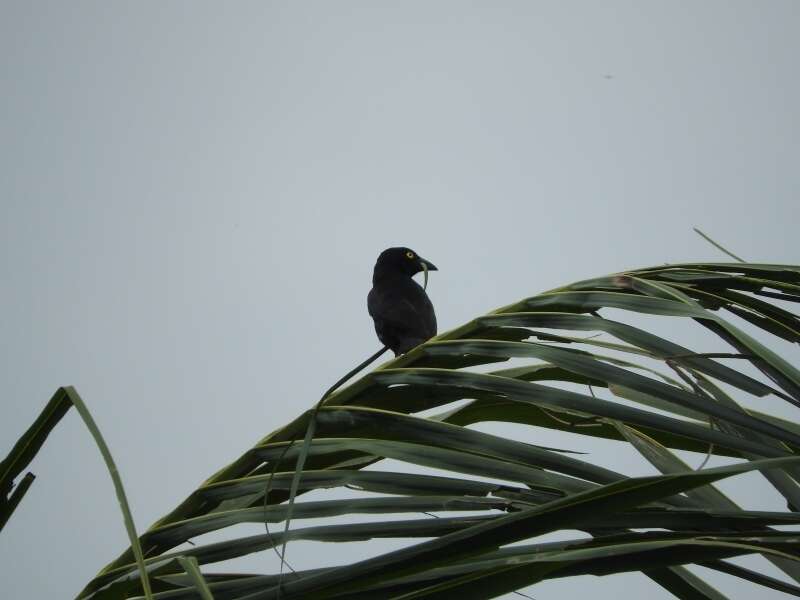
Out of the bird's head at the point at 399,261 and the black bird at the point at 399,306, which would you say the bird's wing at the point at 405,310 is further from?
the bird's head at the point at 399,261

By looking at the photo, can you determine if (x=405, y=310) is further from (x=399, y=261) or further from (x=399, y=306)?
(x=399, y=261)

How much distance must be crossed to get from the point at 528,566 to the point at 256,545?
15.9 inches

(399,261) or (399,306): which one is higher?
(399,261)

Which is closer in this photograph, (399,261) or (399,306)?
(399,306)

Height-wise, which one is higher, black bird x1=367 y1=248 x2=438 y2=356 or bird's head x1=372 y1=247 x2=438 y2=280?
bird's head x1=372 y1=247 x2=438 y2=280

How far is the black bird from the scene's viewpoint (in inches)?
208

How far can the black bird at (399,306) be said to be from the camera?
5289mm

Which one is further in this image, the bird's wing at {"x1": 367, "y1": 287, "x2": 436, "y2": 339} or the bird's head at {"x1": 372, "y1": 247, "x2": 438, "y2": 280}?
the bird's head at {"x1": 372, "y1": 247, "x2": 438, "y2": 280}

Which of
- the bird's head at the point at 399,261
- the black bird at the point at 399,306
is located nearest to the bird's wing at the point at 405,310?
the black bird at the point at 399,306

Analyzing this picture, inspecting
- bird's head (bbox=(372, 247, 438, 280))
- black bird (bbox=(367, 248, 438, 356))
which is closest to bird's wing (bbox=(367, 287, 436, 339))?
black bird (bbox=(367, 248, 438, 356))

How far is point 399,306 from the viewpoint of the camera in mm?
5445

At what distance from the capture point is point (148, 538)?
1258 mm

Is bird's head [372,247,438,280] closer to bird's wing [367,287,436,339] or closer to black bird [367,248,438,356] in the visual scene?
black bird [367,248,438,356]

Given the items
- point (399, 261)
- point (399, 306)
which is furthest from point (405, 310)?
point (399, 261)
